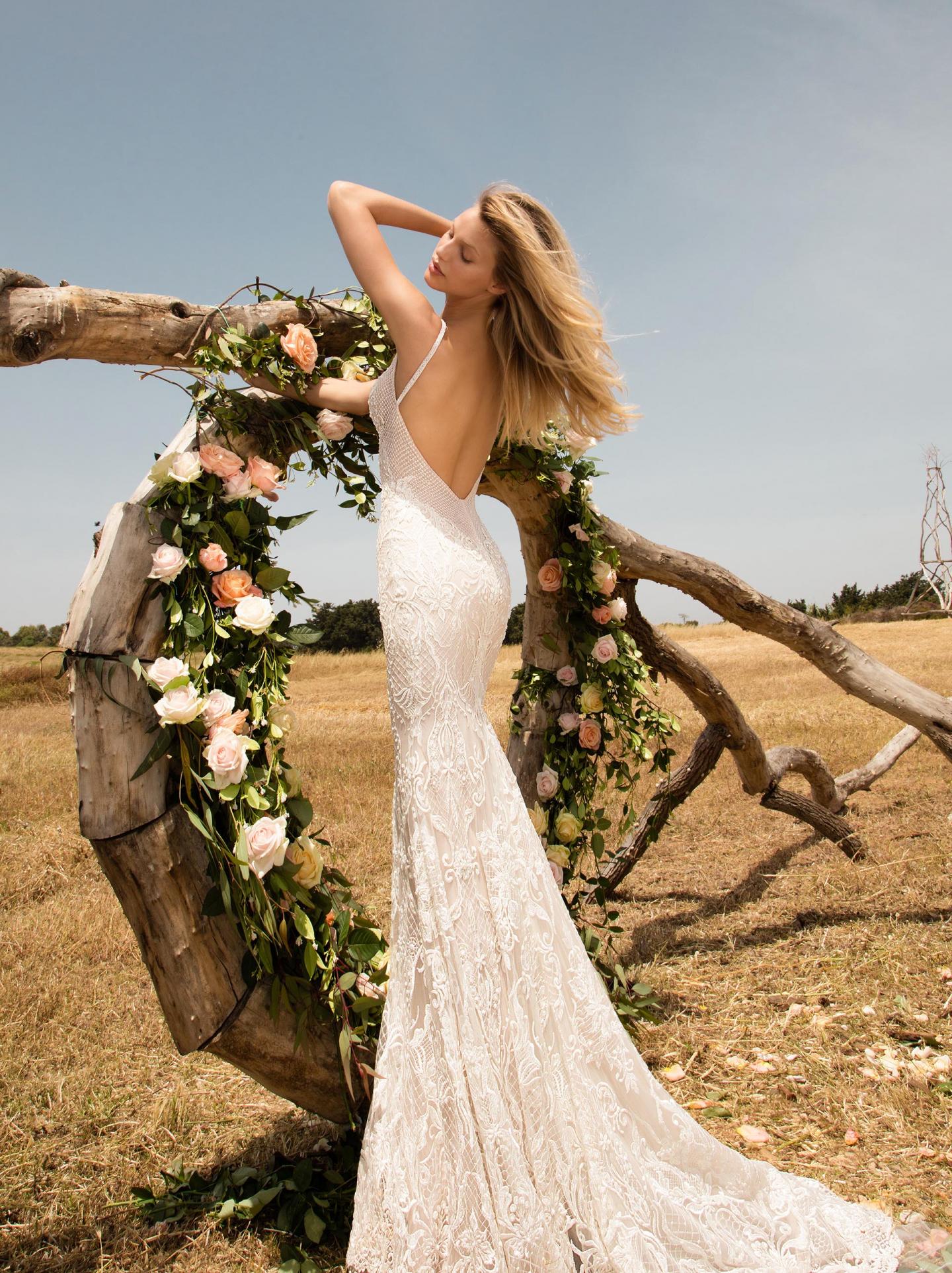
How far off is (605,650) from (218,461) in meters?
2.43

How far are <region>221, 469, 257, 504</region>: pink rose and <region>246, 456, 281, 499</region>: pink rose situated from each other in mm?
36

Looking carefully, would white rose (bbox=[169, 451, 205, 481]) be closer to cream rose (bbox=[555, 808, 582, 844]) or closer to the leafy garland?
the leafy garland

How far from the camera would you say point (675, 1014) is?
17.1 feet

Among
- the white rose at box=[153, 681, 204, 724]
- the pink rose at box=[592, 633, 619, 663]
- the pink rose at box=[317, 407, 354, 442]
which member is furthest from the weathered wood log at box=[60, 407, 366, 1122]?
the pink rose at box=[592, 633, 619, 663]

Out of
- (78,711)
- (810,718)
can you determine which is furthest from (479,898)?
(810,718)

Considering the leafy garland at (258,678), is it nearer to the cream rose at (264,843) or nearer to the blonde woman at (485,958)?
the cream rose at (264,843)

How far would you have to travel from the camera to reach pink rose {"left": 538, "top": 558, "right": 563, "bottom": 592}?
5.02m

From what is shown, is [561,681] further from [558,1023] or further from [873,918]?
[873,918]

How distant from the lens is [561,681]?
5.13m

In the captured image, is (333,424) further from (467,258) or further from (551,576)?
(551,576)

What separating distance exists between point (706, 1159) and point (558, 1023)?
0.72m

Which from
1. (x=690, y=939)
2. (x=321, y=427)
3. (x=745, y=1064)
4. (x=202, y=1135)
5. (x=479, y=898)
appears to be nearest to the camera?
(x=479, y=898)

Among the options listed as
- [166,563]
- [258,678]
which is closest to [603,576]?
[258,678]

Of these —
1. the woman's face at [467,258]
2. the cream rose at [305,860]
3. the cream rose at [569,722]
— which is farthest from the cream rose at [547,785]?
the woman's face at [467,258]
